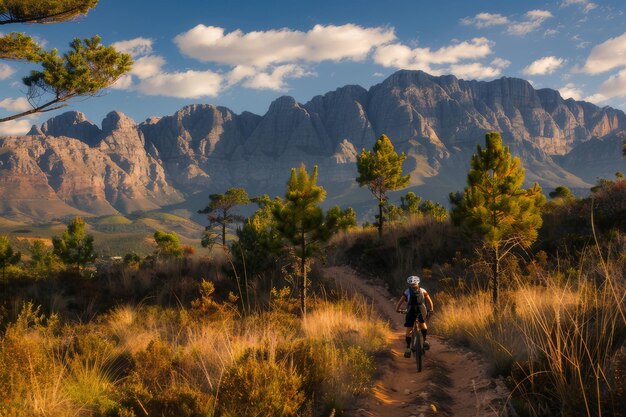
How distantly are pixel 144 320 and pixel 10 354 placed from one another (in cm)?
752

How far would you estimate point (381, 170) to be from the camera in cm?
3050

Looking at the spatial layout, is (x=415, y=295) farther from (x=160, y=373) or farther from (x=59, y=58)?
(x=59, y=58)

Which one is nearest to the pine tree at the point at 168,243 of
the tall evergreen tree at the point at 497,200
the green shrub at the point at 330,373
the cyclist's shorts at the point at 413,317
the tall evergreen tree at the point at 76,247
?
the tall evergreen tree at the point at 76,247

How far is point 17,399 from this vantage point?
4617 millimetres

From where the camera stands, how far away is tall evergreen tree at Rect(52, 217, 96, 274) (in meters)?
39.8

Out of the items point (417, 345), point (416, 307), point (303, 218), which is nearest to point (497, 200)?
point (416, 307)

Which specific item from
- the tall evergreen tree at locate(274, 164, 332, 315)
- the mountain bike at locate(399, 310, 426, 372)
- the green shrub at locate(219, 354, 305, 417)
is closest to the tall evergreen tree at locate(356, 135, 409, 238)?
the tall evergreen tree at locate(274, 164, 332, 315)

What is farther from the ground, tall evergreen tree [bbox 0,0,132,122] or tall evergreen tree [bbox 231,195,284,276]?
tall evergreen tree [bbox 0,0,132,122]

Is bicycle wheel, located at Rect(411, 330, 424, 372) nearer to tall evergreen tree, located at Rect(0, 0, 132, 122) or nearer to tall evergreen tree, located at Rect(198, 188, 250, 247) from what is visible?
tall evergreen tree, located at Rect(0, 0, 132, 122)

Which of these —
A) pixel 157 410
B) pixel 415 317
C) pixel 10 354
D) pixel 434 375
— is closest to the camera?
pixel 157 410

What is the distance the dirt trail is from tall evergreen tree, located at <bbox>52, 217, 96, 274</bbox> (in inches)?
Answer: 1455

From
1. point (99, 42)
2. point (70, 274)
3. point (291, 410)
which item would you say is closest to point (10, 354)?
point (291, 410)

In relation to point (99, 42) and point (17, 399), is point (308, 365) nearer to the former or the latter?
point (17, 399)

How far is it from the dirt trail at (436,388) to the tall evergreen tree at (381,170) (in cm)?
1996
